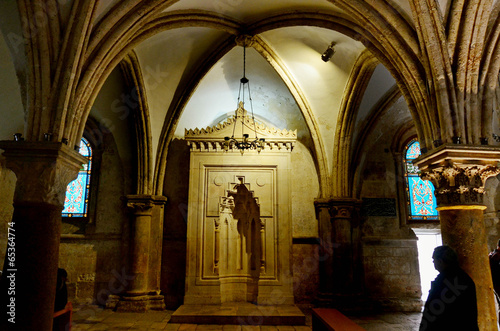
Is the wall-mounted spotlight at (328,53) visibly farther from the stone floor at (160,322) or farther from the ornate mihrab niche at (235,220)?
the stone floor at (160,322)

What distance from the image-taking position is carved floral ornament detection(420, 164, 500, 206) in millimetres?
4688

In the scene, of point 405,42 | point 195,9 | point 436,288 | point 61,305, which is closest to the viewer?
point 436,288

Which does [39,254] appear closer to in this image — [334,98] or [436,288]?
[436,288]

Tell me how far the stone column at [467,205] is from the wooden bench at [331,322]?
1.49 m

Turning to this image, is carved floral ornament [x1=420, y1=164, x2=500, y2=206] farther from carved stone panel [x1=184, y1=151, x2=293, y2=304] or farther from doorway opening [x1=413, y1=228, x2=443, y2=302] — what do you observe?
doorway opening [x1=413, y1=228, x2=443, y2=302]

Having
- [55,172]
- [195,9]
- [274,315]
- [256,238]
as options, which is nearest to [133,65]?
[195,9]

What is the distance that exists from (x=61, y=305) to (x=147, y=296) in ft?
12.4

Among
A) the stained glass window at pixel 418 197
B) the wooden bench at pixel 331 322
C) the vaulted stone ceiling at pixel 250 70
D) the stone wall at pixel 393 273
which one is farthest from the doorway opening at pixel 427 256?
the wooden bench at pixel 331 322

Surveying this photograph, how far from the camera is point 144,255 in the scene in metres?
8.77

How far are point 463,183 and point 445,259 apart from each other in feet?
7.52

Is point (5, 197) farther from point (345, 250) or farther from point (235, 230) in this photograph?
point (345, 250)

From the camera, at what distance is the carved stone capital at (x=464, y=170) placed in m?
4.66

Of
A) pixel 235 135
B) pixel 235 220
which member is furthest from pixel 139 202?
pixel 235 135

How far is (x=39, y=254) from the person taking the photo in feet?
13.8
